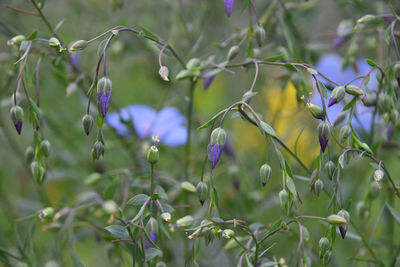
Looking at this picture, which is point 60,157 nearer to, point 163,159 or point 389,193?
point 163,159

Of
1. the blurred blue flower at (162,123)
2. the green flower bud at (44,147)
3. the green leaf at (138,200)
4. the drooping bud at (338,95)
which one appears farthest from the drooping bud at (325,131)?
the blurred blue flower at (162,123)

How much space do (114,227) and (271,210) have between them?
2.40 ft

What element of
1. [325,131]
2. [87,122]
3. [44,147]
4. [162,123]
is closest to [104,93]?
[87,122]

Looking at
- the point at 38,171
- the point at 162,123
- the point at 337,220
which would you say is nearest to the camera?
the point at 337,220

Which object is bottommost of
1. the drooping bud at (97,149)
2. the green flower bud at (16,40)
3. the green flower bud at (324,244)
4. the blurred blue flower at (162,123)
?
the blurred blue flower at (162,123)

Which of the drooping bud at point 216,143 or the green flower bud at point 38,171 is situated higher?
the drooping bud at point 216,143

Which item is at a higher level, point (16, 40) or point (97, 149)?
→ point (16, 40)

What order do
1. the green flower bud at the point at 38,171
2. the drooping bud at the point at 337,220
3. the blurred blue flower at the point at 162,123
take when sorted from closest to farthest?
the drooping bud at the point at 337,220 < the green flower bud at the point at 38,171 < the blurred blue flower at the point at 162,123

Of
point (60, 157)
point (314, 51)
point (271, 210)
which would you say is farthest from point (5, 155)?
point (314, 51)

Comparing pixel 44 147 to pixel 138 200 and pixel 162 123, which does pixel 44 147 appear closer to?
pixel 138 200

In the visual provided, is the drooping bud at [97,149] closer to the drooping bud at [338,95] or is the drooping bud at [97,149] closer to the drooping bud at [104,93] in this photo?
the drooping bud at [104,93]

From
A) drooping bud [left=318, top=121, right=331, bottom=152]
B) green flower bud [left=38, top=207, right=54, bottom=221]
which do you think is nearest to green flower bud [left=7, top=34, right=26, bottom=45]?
green flower bud [left=38, top=207, right=54, bottom=221]

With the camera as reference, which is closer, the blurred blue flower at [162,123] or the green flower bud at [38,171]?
the green flower bud at [38,171]

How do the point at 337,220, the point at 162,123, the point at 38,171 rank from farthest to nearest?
the point at 162,123
the point at 38,171
the point at 337,220
